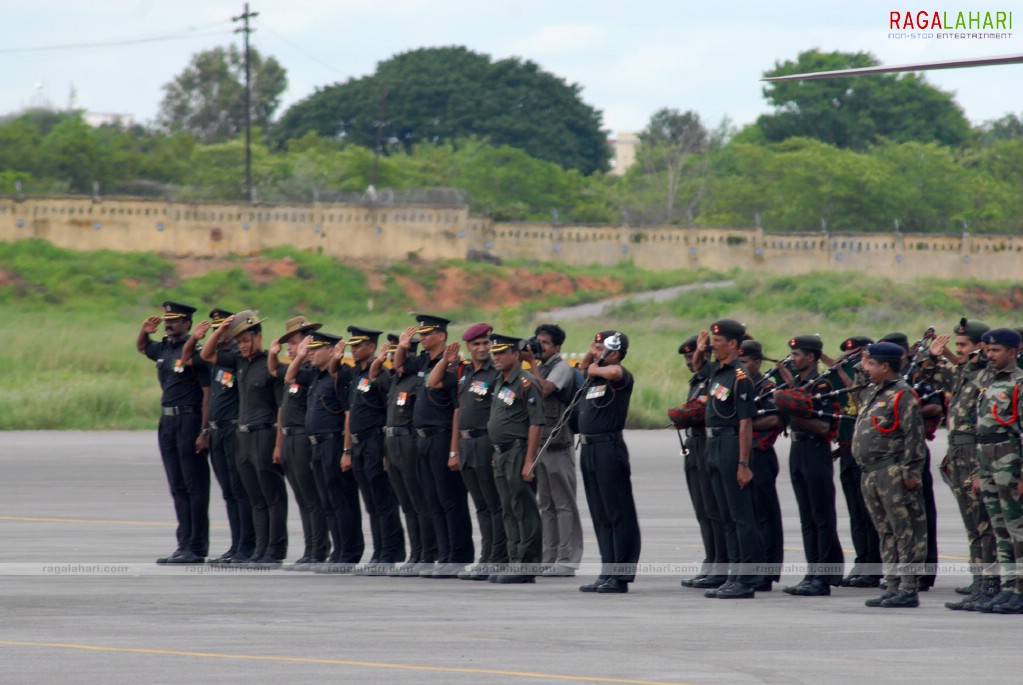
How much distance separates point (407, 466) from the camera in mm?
12555

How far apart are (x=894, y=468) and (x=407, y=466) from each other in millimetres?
4012

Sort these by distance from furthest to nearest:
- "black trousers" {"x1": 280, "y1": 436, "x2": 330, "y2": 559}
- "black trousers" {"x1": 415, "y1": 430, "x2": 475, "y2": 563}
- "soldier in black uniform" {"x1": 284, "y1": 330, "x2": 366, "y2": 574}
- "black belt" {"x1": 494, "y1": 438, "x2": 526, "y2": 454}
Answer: "black trousers" {"x1": 280, "y1": 436, "x2": 330, "y2": 559} → "soldier in black uniform" {"x1": 284, "y1": 330, "x2": 366, "y2": 574} → "black trousers" {"x1": 415, "y1": 430, "x2": 475, "y2": 563} → "black belt" {"x1": 494, "y1": 438, "x2": 526, "y2": 454}

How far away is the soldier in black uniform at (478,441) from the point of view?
12211 millimetres

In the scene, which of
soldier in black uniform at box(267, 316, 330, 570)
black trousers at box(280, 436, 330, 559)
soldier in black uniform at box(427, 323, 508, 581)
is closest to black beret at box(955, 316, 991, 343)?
soldier in black uniform at box(427, 323, 508, 581)

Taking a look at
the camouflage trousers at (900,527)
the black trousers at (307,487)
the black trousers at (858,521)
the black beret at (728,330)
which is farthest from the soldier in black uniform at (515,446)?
the camouflage trousers at (900,527)

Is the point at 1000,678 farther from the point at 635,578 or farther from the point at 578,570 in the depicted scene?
the point at 578,570

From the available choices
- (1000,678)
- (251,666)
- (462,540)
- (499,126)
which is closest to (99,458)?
(462,540)

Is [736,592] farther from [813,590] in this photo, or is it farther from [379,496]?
[379,496]

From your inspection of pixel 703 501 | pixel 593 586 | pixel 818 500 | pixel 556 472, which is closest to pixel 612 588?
pixel 593 586

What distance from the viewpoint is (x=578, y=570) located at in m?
12.6

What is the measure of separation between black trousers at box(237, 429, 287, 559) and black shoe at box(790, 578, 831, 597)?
14.5ft

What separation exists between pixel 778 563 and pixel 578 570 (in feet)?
5.81

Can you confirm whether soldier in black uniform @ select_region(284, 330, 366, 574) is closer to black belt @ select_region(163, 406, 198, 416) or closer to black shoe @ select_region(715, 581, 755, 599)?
black belt @ select_region(163, 406, 198, 416)

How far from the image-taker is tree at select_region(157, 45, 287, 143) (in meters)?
123
